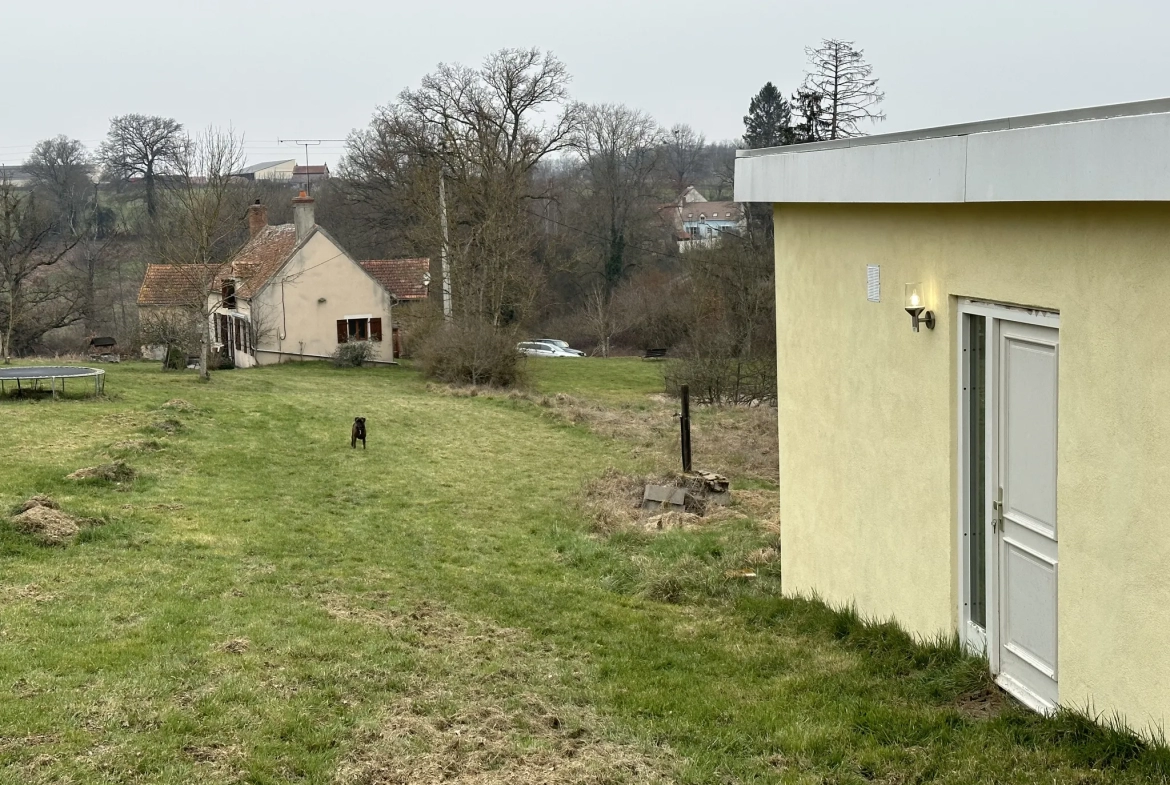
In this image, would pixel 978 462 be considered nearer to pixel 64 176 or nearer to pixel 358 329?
pixel 358 329

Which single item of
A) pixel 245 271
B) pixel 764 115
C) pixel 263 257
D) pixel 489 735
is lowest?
pixel 489 735

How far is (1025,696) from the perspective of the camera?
223 inches

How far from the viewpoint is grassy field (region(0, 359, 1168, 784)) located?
5.35 meters

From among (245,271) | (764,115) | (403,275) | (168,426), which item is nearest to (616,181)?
(764,115)

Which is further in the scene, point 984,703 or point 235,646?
point 235,646

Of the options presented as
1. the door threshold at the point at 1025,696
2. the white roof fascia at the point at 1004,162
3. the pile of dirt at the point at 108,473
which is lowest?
the door threshold at the point at 1025,696

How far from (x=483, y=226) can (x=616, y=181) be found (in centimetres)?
2468

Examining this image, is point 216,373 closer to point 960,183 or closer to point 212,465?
point 212,465

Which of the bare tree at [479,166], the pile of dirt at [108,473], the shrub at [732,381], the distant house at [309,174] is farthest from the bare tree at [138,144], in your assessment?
the pile of dirt at [108,473]

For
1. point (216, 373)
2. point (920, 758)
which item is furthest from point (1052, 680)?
point (216, 373)

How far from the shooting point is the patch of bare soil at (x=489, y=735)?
209 inches

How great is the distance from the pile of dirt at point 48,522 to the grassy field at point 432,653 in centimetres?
16

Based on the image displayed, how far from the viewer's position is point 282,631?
8.11 m

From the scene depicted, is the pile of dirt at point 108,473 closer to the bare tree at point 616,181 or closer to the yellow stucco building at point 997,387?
the yellow stucco building at point 997,387
